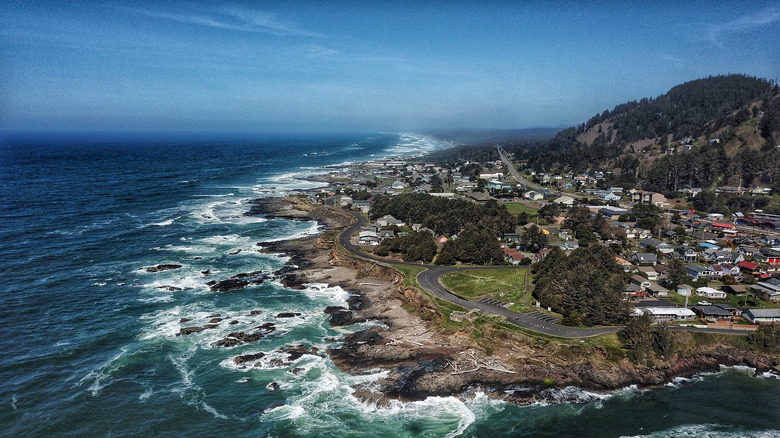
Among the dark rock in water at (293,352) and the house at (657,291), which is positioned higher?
the house at (657,291)

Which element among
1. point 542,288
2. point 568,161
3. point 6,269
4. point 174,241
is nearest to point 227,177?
point 174,241

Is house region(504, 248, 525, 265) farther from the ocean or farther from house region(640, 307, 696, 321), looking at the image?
the ocean

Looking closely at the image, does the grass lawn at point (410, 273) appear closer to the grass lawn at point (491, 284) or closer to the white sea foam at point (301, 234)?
the grass lawn at point (491, 284)

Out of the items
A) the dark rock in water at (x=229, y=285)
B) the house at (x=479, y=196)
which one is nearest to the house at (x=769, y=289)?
the house at (x=479, y=196)

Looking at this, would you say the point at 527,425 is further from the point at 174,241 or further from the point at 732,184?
the point at 732,184

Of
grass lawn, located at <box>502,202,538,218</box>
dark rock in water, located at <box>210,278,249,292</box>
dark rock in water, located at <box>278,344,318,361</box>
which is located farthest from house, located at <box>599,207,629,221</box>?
dark rock in water, located at <box>210,278,249,292</box>

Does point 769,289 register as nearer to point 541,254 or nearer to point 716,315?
point 716,315
